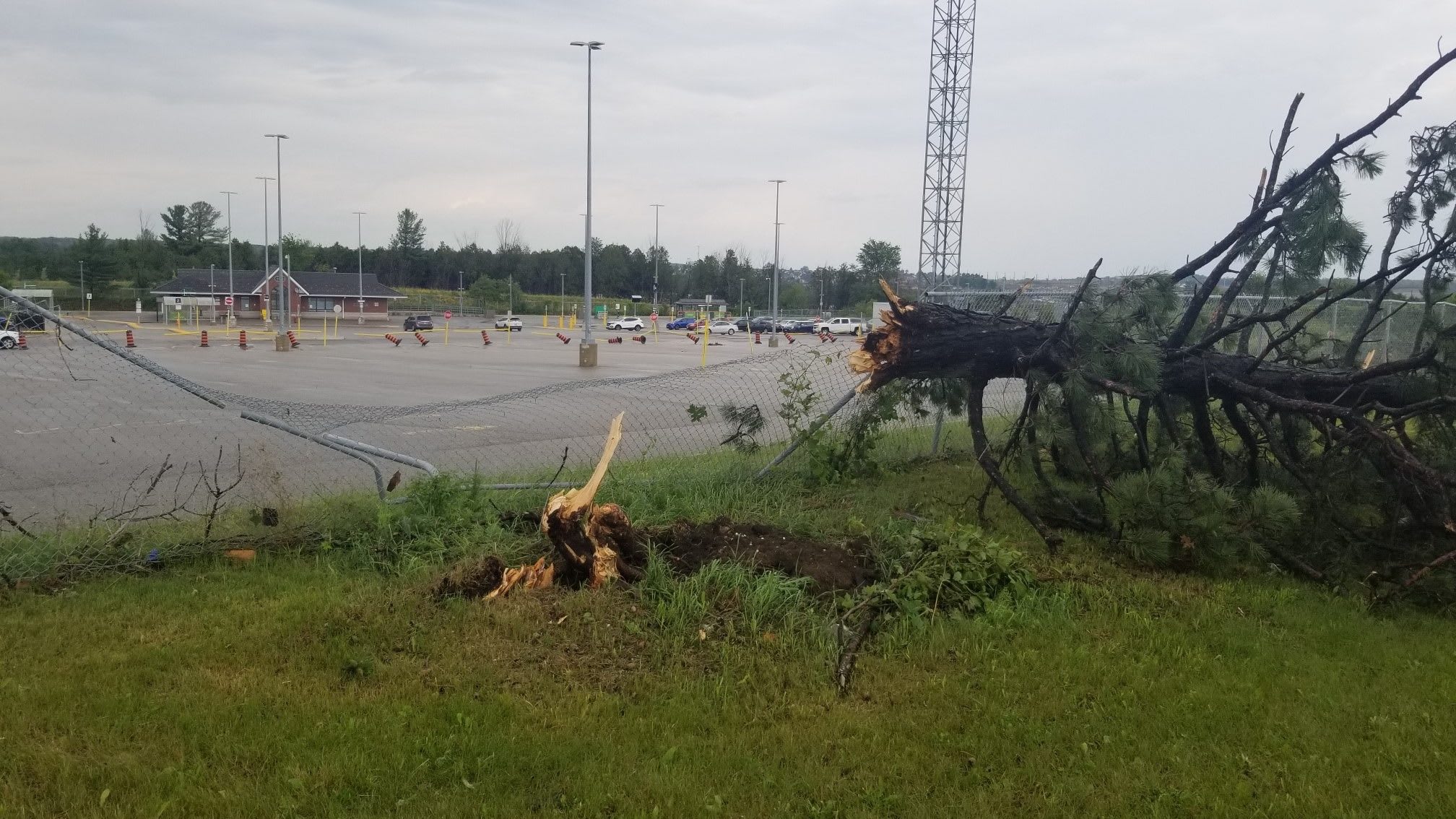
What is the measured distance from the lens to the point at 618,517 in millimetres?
5223

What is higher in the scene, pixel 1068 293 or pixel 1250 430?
pixel 1068 293

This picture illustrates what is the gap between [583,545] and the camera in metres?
5.16

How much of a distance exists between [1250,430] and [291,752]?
588 cm

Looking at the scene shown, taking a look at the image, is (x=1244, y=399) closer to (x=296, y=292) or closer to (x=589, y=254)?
(x=589, y=254)

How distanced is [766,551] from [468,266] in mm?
108844

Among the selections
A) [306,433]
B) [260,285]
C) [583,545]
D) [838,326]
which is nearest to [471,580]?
[583,545]

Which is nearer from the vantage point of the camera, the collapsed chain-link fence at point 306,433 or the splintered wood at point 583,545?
the splintered wood at point 583,545

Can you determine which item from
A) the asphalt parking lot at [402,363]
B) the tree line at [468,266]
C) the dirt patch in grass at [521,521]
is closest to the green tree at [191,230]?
the tree line at [468,266]

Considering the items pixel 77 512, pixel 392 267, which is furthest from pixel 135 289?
pixel 77 512

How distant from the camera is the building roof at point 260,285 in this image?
232ft

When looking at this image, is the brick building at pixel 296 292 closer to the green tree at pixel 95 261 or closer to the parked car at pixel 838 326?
the green tree at pixel 95 261

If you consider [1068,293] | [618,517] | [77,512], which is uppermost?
[1068,293]

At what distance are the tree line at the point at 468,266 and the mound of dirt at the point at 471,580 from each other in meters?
71.6

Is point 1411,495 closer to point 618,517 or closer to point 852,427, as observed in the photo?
point 852,427
